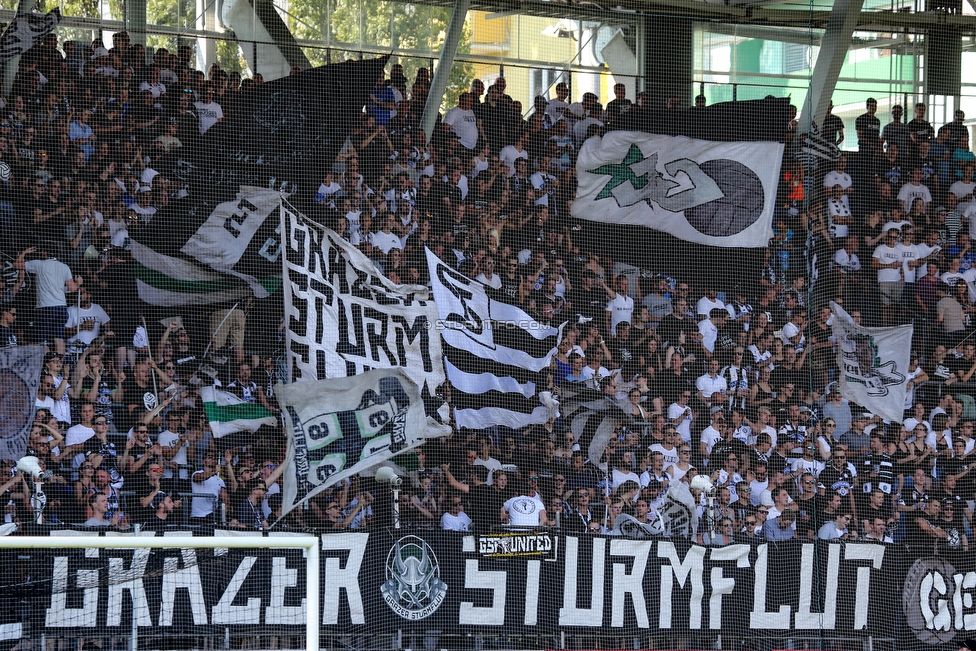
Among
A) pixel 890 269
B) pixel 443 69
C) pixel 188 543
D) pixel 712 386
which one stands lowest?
pixel 188 543

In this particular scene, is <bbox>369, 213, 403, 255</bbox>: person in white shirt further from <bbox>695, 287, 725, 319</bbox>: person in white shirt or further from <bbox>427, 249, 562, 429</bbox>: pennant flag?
<bbox>695, 287, 725, 319</bbox>: person in white shirt

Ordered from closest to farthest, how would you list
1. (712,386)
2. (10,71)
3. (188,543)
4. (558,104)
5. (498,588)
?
1. (188,543)
2. (498,588)
3. (10,71)
4. (712,386)
5. (558,104)

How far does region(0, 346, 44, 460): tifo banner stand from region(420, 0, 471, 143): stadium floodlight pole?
3857mm

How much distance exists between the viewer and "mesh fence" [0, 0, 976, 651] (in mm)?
9172

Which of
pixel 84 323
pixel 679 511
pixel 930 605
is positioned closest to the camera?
pixel 84 323

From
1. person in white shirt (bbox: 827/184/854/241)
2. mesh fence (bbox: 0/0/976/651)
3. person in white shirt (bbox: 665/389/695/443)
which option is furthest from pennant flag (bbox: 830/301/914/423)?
person in white shirt (bbox: 665/389/695/443)

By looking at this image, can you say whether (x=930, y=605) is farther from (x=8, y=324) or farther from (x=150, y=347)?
(x=8, y=324)

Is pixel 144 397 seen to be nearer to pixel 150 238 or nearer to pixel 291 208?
pixel 150 238

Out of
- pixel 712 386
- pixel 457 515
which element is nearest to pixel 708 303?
pixel 712 386

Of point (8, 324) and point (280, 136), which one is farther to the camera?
point (280, 136)

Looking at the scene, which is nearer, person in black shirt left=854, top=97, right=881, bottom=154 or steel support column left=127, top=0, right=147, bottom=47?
steel support column left=127, top=0, right=147, bottom=47

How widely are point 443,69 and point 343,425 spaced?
3.46m

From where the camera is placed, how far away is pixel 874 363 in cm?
1118

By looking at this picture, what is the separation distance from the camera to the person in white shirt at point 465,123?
433 inches
